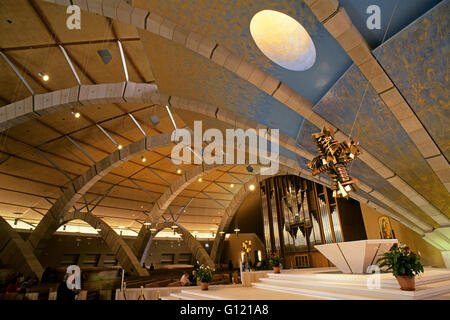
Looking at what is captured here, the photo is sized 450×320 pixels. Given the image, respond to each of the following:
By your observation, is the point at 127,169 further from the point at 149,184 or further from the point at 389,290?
the point at 389,290

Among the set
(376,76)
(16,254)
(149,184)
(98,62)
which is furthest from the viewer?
(149,184)

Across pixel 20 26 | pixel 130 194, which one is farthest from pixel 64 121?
pixel 130 194

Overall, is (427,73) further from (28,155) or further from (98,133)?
(28,155)

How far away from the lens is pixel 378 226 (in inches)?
497

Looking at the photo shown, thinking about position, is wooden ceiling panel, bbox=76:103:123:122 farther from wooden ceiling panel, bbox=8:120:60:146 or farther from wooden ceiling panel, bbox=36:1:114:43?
wooden ceiling panel, bbox=36:1:114:43

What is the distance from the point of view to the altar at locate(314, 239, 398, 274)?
5801 mm

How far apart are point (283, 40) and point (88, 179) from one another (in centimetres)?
1359

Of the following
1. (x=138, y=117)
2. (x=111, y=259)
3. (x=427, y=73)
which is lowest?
(x=111, y=259)

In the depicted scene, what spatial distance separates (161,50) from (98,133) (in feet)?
27.5

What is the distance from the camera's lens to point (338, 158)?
192 inches

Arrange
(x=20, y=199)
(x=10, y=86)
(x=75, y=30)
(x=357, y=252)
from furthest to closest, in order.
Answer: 1. (x=20, y=199)
2. (x=10, y=86)
3. (x=75, y=30)
4. (x=357, y=252)

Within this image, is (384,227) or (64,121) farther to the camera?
(384,227)
